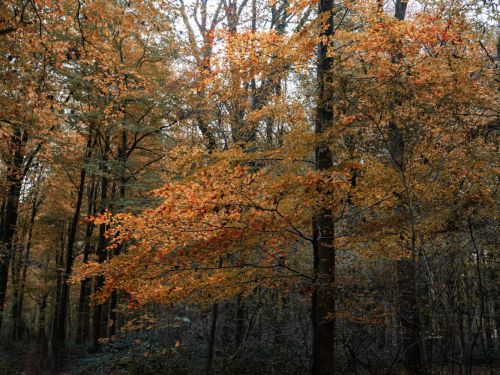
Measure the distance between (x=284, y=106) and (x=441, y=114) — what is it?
396 centimetres

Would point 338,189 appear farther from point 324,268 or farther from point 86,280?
point 86,280

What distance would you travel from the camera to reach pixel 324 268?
7.36 metres

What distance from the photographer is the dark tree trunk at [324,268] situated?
6703 mm

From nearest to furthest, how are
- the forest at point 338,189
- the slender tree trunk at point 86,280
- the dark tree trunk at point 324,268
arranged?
the forest at point 338,189 → the dark tree trunk at point 324,268 → the slender tree trunk at point 86,280

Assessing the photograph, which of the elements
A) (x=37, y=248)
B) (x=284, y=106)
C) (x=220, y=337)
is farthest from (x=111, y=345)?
(x=37, y=248)

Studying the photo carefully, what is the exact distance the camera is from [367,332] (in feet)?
35.2

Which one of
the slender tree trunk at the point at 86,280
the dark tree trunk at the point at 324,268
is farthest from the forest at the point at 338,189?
the slender tree trunk at the point at 86,280

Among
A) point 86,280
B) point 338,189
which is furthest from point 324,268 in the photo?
point 86,280

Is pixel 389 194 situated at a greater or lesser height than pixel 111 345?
greater

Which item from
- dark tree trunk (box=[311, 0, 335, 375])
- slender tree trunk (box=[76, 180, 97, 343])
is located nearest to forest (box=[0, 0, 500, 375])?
dark tree trunk (box=[311, 0, 335, 375])

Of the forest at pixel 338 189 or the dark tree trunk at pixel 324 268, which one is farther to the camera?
the dark tree trunk at pixel 324 268

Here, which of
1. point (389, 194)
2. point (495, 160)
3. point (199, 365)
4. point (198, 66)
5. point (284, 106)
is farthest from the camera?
point (198, 66)

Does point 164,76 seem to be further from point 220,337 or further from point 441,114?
point 441,114

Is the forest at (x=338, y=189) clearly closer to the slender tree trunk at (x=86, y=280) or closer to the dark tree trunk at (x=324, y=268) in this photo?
the dark tree trunk at (x=324, y=268)
